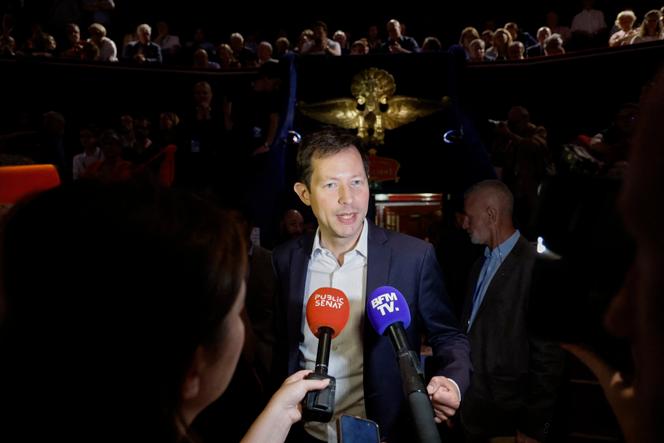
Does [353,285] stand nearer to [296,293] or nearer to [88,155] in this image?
[296,293]

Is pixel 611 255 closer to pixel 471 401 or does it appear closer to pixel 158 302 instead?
pixel 158 302

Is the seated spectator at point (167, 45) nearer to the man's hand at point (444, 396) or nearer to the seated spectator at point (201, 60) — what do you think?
the seated spectator at point (201, 60)

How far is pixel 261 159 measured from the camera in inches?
258

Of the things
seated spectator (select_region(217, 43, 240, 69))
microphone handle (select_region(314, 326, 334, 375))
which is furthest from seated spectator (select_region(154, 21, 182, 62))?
microphone handle (select_region(314, 326, 334, 375))

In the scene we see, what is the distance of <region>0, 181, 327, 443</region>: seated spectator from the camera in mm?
699

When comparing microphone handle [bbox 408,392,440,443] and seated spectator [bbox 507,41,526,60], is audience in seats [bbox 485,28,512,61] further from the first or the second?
microphone handle [bbox 408,392,440,443]

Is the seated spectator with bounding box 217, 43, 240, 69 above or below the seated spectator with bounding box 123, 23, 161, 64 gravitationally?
below

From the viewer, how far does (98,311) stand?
0.70 meters

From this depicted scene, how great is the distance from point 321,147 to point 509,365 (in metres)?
1.53

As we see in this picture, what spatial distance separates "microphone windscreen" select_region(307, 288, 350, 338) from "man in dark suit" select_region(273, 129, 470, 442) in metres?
0.45

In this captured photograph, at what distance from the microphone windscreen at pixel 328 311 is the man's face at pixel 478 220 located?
1.90 m

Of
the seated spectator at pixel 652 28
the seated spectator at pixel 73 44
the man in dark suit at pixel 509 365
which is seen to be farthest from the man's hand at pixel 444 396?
the seated spectator at pixel 73 44

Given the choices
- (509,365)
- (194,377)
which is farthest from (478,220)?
(194,377)

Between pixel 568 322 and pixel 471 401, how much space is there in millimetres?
2435
